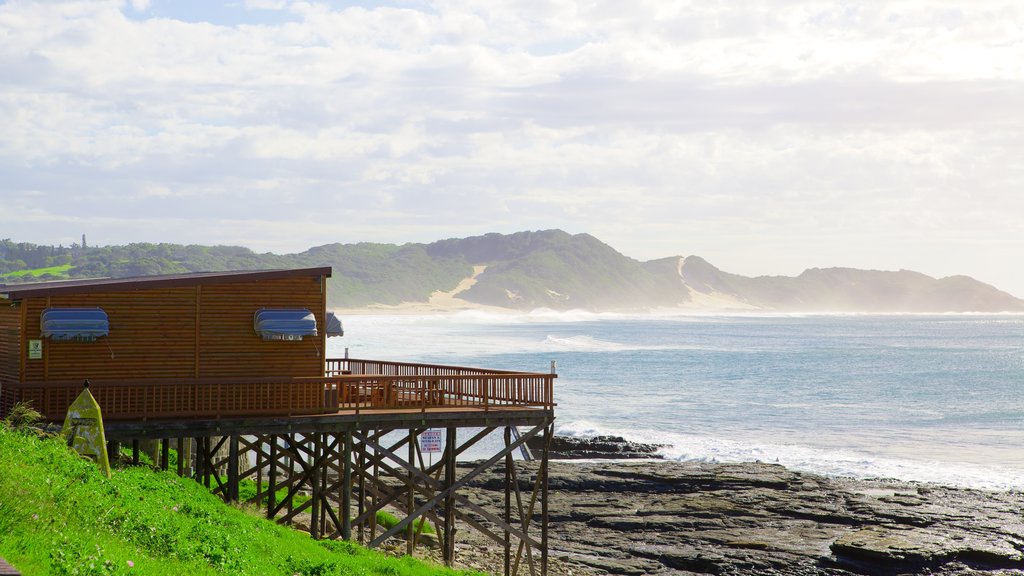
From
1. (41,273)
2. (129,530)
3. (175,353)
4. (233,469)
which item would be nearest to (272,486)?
(233,469)

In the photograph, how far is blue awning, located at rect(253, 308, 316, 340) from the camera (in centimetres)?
2166

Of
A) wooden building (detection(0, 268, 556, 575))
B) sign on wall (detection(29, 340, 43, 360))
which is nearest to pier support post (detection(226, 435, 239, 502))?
wooden building (detection(0, 268, 556, 575))

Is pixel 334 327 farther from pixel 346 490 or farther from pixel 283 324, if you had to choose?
pixel 346 490

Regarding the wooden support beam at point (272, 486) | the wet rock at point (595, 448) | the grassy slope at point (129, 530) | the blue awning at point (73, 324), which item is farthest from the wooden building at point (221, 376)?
the wet rock at point (595, 448)

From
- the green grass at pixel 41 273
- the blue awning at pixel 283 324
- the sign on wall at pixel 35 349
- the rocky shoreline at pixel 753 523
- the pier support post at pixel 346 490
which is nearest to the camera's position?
the sign on wall at pixel 35 349

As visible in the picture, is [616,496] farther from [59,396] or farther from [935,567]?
[59,396]

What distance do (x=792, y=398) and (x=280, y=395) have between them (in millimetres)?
55890

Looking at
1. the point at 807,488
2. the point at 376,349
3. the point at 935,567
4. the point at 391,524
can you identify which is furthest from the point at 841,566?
the point at 376,349

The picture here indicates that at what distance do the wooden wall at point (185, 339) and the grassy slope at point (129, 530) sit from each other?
107 inches

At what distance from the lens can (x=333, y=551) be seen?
1908cm

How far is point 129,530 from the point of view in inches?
535

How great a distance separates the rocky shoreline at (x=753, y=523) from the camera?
26.2 metres

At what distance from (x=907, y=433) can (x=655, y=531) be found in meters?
27.8

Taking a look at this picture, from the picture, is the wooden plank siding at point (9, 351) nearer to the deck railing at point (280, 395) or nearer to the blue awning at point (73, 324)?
the deck railing at point (280, 395)
